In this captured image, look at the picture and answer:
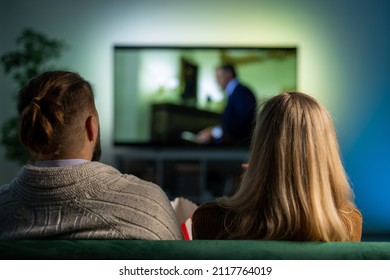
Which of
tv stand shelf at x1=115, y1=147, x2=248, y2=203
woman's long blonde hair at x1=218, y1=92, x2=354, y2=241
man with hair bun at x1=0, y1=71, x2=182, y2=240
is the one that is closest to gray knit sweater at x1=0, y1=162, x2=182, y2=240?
man with hair bun at x1=0, y1=71, x2=182, y2=240

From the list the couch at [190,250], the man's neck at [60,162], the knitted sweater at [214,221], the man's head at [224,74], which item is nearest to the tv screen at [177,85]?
the man's head at [224,74]

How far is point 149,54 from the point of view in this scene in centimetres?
614

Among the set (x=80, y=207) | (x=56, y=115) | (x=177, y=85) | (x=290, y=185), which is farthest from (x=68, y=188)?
(x=177, y=85)

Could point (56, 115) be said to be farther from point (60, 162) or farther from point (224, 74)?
point (224, 74)

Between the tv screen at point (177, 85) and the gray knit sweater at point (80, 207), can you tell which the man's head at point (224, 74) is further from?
the gray knit sweater at point (80, 207)

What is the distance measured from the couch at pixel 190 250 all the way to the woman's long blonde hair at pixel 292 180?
190 mm

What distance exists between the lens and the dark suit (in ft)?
20.3

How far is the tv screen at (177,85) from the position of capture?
613 centimetres

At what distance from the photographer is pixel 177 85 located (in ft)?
20.3

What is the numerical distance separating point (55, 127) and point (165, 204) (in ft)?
0.97

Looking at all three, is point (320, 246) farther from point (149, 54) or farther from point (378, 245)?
point (149, 54)
